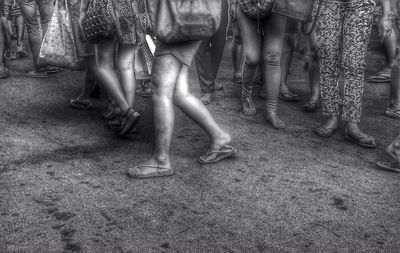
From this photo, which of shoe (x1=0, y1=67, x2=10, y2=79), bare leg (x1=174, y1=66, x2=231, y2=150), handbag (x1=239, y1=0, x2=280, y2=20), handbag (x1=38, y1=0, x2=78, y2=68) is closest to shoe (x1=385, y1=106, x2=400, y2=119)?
handbag (x1=239, y1=0, x2=280, y2=20)

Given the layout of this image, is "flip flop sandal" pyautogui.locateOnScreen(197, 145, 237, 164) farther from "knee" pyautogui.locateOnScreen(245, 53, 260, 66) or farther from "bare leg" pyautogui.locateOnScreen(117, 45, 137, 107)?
"knee" pyautogui.locateOnScreen(245, 53, 260, 66)

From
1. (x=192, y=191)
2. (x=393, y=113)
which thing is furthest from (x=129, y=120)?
(x=393, y=113)

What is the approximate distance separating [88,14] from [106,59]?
1.53 feet

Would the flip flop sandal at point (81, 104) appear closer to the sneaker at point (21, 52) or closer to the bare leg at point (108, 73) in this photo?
the bare leg at point (108, 73)

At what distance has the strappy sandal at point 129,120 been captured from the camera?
13.8 ft

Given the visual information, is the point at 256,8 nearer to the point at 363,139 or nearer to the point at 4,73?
the point at 363,139

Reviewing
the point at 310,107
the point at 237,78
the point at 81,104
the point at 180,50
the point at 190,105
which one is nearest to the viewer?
the point at 180,50

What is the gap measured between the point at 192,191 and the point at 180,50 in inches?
39.5

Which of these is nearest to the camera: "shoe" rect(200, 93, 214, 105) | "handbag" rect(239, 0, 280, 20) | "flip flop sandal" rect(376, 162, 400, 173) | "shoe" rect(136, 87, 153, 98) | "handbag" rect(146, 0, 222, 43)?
"handbag" rect(146, 0, 222, 43)

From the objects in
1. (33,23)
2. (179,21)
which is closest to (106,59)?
(179,21)

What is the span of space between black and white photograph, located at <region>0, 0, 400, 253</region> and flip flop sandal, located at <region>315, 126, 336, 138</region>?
0.07 ft

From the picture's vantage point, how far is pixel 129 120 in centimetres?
421

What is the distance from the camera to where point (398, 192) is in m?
3.49

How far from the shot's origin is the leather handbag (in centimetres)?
435
